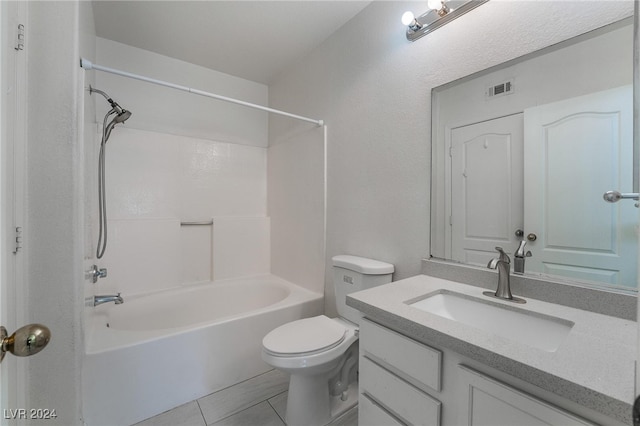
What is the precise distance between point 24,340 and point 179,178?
6.89 feet

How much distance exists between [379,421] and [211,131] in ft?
8.54

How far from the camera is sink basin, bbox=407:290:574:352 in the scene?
0.86 meters

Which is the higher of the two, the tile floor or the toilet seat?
the toilet seat

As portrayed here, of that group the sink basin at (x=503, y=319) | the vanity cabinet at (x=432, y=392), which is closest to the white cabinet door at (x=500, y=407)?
the vanity cabinet at (x=432, y=392)

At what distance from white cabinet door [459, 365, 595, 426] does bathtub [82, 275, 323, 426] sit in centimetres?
143

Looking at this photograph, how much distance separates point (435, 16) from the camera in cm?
133

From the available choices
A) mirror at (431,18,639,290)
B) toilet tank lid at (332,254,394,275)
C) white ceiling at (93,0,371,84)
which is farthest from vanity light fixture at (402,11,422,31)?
toilet tank lid at (332,254,394,275)

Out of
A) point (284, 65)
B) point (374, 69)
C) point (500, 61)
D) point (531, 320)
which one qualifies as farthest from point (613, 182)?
point (284, 65)

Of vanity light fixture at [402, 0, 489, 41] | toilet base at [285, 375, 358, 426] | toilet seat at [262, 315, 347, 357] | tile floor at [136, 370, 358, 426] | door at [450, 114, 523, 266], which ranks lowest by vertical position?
tile floor at [136, 370, 358, 426]

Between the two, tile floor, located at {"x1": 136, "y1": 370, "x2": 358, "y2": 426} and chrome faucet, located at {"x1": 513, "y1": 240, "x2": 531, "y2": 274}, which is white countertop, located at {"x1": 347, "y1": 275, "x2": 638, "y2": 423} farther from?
tile floor, located at {"x1": 136, "y1": 370, "x2": 358, "y2": 426}

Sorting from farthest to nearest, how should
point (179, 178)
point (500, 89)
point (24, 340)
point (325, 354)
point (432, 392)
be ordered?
point (179, 178), point (325, 354), point (500, 89), point (432, 392), point (24, 340)

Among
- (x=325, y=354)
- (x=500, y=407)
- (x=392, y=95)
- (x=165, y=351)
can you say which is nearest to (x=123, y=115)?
(x=165, y=351)

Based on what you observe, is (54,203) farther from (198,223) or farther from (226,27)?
(226,27)

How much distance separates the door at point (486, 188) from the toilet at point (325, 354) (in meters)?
0.49
